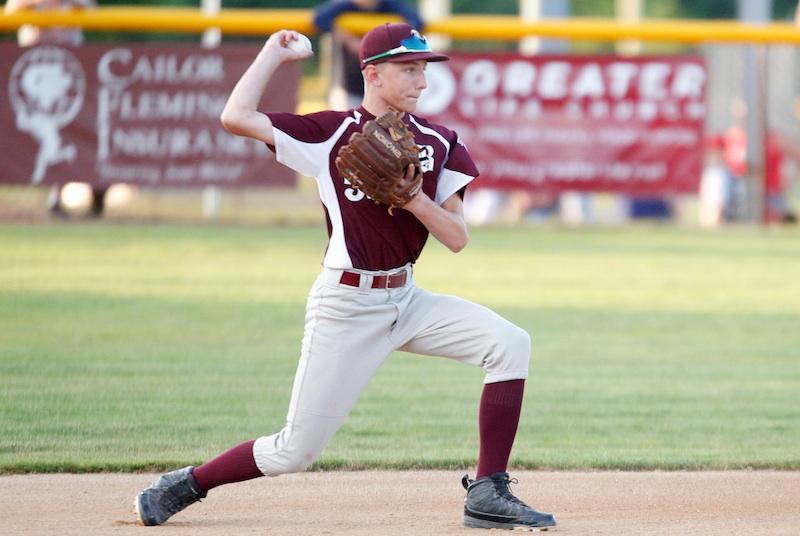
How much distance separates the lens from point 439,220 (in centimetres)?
387

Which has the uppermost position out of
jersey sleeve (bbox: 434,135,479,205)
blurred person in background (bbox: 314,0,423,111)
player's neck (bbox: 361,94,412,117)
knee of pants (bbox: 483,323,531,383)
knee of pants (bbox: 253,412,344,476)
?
blurred person in background (bbox: 314,0,423,111)

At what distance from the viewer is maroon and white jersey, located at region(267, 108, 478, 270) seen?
153 inches

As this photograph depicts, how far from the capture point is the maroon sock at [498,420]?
158 inches

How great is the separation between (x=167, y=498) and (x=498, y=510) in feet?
3.62

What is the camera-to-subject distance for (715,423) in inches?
236

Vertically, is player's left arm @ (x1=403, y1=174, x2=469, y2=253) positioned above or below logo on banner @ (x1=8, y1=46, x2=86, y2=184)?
below

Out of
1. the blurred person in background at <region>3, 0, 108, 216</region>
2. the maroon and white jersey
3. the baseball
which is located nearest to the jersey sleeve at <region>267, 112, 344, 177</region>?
the maroon and white jersey

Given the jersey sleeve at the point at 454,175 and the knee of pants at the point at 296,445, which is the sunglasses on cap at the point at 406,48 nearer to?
the jersey sleeve at the point at 454,175

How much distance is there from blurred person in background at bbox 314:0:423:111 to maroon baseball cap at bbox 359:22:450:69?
361 inches

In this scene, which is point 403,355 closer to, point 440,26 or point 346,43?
point 346,43

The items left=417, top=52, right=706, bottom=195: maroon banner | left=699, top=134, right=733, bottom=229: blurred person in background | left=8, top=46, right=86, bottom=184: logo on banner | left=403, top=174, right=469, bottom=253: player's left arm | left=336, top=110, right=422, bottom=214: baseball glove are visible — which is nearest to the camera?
left=336, top=110, right=422, bottom=214: baseball glove

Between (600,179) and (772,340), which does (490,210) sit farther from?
(772,340)

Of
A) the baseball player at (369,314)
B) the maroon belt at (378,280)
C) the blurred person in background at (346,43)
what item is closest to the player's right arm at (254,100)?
the baseball player at (369,314)

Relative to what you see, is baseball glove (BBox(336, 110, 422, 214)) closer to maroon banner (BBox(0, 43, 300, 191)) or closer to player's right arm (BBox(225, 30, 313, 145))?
player's right arm (BBox(225, 30, 313, 145))
